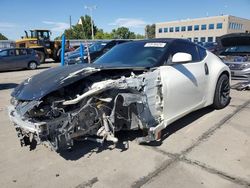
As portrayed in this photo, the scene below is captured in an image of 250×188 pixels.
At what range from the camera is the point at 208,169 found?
3.08 m

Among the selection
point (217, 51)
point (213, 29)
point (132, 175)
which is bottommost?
point (132, 175)

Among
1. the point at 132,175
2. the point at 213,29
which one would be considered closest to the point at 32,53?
the point at 132,175

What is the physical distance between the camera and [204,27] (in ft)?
219

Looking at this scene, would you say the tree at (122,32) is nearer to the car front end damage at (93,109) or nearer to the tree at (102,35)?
the tree at (102,35)

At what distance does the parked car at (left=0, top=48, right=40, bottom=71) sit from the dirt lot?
38.8ft

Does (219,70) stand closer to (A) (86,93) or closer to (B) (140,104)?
(B) (140,104)

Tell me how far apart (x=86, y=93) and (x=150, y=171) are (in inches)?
47.6

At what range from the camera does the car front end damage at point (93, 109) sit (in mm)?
3059

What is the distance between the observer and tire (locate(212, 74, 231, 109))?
16.9 feet

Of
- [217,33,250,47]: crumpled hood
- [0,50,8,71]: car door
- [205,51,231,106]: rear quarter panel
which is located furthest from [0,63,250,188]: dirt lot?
[0,50,8,71]: car door

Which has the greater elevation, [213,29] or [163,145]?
[213,29]

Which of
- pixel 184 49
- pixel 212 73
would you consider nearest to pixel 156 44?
pixel 184 49

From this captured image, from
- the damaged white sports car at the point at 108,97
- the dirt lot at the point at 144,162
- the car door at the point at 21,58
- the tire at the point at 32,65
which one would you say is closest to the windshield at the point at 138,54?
the damaged white sports car at the point at 108,97

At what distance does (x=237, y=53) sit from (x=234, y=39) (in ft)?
1.79
